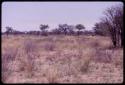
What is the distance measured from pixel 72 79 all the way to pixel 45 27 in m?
30.1

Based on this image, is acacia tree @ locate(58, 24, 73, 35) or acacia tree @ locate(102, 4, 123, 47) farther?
acacia tree @ locate(58, 24, 73, 35)

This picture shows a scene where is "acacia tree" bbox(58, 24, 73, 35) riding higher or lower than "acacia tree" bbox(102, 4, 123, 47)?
lower

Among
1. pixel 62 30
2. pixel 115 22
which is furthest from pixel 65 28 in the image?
pixel 115 22

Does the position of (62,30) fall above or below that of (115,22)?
below

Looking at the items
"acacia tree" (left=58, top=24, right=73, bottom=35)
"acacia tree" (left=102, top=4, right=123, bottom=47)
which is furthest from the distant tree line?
"acacia tree" (left=102, top=4, right=123, bottom=47)

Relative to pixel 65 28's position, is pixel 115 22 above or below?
above

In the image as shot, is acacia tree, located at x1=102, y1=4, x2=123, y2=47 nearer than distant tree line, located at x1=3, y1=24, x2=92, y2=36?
Yes

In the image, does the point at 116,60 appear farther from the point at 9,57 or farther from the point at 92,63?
the point at 9,57

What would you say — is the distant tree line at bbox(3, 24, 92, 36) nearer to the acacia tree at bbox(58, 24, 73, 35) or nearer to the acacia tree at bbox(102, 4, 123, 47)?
the acacia tree at bbox(58, 24, 73, 35)

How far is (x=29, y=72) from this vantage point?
321 inches

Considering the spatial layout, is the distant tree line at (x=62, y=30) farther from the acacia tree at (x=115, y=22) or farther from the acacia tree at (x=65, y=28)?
the acacia tree at (x=115, y=22)

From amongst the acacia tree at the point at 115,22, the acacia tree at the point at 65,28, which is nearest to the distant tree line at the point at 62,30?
the acacia tree at the point at 65,28

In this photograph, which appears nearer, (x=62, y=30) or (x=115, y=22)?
(x=115, y=22)

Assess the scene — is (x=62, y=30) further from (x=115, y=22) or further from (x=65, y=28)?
(x=115, y=22)
